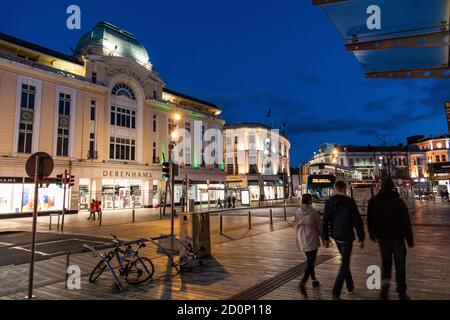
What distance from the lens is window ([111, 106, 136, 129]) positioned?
38.7 m

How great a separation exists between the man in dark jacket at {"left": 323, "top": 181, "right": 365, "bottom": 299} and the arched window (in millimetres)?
37895

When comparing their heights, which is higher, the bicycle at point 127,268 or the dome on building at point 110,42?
the dome on building at point 110,42

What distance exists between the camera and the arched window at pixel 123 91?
1549 inches

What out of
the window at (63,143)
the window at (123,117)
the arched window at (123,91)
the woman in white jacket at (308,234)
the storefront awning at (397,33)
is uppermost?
the arched window at (123,91)

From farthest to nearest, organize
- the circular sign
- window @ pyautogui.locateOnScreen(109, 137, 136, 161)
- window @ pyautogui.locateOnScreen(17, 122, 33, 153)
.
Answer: window @ pyautogui.locateOnScreen(109, 137, 136, 161) → window @ pyautogui.locateOnScreen(17, 122, 33, 153) → the circular sign

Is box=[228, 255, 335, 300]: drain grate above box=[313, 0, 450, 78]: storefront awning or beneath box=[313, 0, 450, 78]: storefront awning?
beneath

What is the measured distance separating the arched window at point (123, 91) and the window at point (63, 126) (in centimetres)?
618

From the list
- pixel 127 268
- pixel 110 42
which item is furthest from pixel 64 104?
pixel 127 268

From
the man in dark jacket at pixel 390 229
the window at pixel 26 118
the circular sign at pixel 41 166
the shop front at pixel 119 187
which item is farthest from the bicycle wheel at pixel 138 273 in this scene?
the window at pixel 26 118

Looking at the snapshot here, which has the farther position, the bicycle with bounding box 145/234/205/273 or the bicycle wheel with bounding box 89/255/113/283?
the bicycle with bounding box 145/234/205/273

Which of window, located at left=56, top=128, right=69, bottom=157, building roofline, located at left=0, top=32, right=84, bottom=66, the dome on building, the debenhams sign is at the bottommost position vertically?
the debenhams sign

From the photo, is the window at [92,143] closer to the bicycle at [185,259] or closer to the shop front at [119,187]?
the shop front at [119,187]

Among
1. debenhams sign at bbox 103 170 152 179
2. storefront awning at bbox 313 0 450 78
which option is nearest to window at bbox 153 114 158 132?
debenhams sign at bbox 103 170 152 179

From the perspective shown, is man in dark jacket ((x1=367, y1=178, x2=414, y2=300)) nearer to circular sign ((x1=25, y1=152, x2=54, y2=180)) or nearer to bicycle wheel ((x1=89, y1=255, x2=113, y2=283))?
bicycle wheel ((x1=89, y1=255, x2=113, y2=283))
